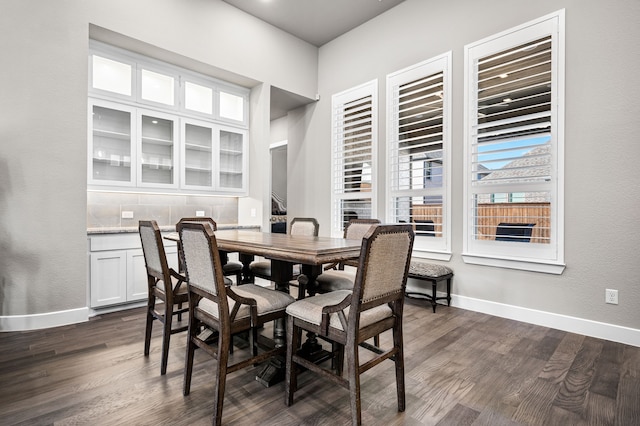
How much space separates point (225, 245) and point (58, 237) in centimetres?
204

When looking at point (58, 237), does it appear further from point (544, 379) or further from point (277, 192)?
point (277, 192)

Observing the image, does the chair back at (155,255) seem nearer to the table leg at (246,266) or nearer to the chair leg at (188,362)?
the chair leg at (188,362)

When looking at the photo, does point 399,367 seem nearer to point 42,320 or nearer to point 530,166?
point 530,166

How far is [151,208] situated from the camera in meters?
4.25

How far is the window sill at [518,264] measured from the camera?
9.90ft

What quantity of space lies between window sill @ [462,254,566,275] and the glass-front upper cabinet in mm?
3624

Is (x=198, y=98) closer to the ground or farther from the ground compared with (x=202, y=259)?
farther from the ground

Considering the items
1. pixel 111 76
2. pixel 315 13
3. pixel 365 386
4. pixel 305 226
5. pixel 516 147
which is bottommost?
pixel 365 386

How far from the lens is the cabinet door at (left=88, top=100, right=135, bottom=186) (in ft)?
11.6

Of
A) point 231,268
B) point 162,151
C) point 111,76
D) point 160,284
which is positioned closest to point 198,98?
point 162,151

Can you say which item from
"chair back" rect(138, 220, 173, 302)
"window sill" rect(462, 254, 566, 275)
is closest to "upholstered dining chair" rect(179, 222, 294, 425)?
"chair back" rect(138, 220, 173, 302)

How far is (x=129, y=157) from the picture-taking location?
3785mm

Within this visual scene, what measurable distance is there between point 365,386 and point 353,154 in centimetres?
349

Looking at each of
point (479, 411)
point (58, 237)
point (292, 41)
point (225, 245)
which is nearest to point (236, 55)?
point (292, 41)
